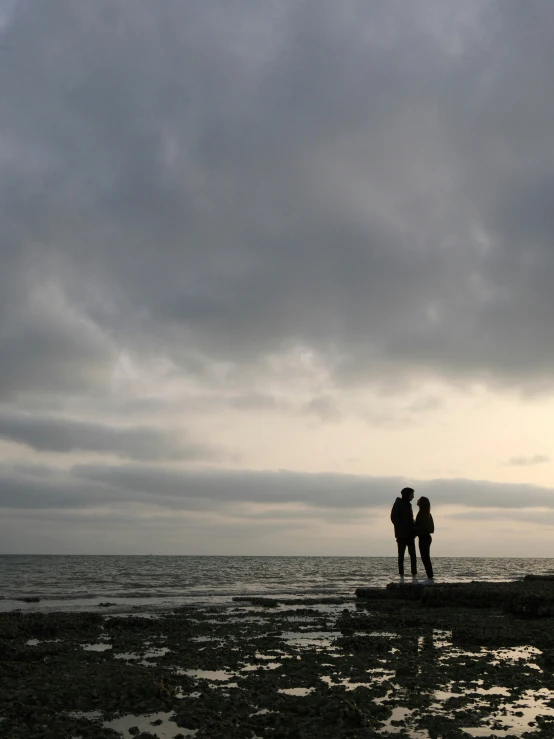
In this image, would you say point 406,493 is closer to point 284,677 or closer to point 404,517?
point 404,517

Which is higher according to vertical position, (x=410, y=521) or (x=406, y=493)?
(x=406, y=493)

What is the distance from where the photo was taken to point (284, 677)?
7406mm

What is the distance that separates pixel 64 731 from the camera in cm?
535

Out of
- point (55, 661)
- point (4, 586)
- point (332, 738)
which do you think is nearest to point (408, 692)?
point (332, 738)

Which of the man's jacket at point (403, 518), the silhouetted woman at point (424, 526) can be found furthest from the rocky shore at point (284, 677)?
the man's jacket at point (403, 518)

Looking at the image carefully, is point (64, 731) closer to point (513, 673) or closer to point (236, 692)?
point (236, 692)

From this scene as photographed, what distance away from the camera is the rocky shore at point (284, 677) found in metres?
5.49

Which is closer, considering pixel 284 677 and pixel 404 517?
pixel 284 677

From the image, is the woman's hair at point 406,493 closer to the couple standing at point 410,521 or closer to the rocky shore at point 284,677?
the couple standing at point 410,521

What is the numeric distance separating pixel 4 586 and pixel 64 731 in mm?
29404

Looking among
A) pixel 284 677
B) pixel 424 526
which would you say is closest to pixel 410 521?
pixel 424 526

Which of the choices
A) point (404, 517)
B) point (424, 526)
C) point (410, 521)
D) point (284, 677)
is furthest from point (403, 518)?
point (284, 677)

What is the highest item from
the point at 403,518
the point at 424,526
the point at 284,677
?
the point at 403,518

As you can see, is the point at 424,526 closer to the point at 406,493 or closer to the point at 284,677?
the point at 406,493
